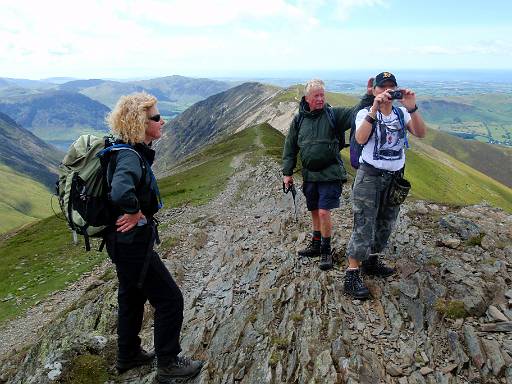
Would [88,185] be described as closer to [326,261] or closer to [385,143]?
[385,143]

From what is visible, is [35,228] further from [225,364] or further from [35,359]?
[225,364]

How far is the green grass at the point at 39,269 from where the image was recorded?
72.6ft

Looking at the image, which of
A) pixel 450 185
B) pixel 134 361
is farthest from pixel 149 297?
pixel 450 185

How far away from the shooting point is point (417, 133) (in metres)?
9.71

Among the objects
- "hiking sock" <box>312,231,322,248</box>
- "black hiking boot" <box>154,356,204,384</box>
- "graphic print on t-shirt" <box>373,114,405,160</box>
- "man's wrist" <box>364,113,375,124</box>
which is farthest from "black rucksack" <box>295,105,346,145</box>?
"black hiking boot" <box>154,356,204,384</box>

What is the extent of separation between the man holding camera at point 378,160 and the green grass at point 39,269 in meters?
18.2

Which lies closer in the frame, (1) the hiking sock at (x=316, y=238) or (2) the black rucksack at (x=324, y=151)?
(2) the black rucksack at (x=324, y=151)

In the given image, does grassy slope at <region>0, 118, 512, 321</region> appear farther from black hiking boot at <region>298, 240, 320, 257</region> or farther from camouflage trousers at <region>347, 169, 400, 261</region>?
camouflage trousers at <region>347, 169, 400, 261</region>

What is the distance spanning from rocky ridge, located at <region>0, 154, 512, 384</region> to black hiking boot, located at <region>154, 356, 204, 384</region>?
0.34m

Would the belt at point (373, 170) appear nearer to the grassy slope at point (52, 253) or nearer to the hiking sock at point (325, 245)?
the hiking sock at point (325, 245)

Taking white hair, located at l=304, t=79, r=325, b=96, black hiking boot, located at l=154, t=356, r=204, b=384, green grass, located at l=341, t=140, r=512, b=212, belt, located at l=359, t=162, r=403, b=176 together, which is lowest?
green grass, located at l=341, t=140, r=512, b=212

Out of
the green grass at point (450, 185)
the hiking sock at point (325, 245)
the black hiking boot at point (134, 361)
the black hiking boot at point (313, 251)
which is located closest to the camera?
the black hiking boot at point (134, 361)

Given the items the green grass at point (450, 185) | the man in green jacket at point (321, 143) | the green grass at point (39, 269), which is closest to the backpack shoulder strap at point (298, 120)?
the man in green jacket at point (321, 143)

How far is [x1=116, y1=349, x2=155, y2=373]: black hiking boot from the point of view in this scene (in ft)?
28.6
